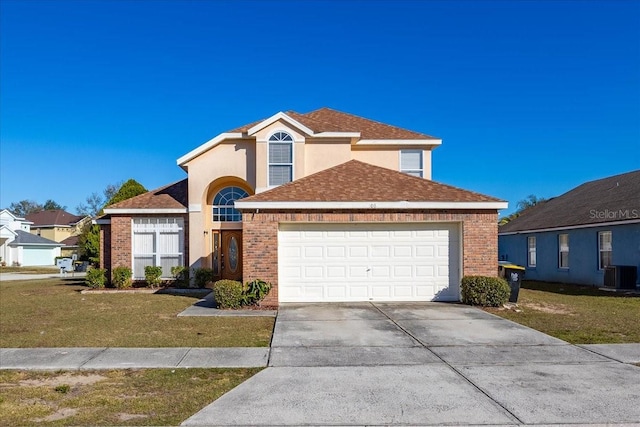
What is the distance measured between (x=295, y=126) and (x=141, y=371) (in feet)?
41.8

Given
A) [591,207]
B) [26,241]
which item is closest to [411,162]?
[591,207]

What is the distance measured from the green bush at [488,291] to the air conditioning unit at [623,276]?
7750 millimetres

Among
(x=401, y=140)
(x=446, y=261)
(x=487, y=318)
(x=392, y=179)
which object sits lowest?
(x=487, y=318)

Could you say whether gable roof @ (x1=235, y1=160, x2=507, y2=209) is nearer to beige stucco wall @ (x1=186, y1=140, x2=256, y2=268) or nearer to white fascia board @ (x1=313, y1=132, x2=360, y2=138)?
white fascia board @ (x1=313, y1=132, x2=360, y2=138)

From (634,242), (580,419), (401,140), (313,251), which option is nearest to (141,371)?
(580,419)

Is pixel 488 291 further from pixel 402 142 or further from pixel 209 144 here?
pixel 209 144

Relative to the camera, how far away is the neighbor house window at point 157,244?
19.5 m

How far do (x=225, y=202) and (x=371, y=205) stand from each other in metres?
8.31

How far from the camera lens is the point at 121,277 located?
18.9m

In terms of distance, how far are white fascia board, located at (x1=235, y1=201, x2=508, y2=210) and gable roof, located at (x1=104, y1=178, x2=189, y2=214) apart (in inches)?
269

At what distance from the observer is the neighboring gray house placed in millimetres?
19062

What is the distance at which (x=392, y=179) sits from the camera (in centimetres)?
1581

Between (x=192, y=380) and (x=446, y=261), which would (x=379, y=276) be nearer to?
(x=446, y=261)

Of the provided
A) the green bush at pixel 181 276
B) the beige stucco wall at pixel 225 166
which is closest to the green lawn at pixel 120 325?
the green bush at pixel 181 276
